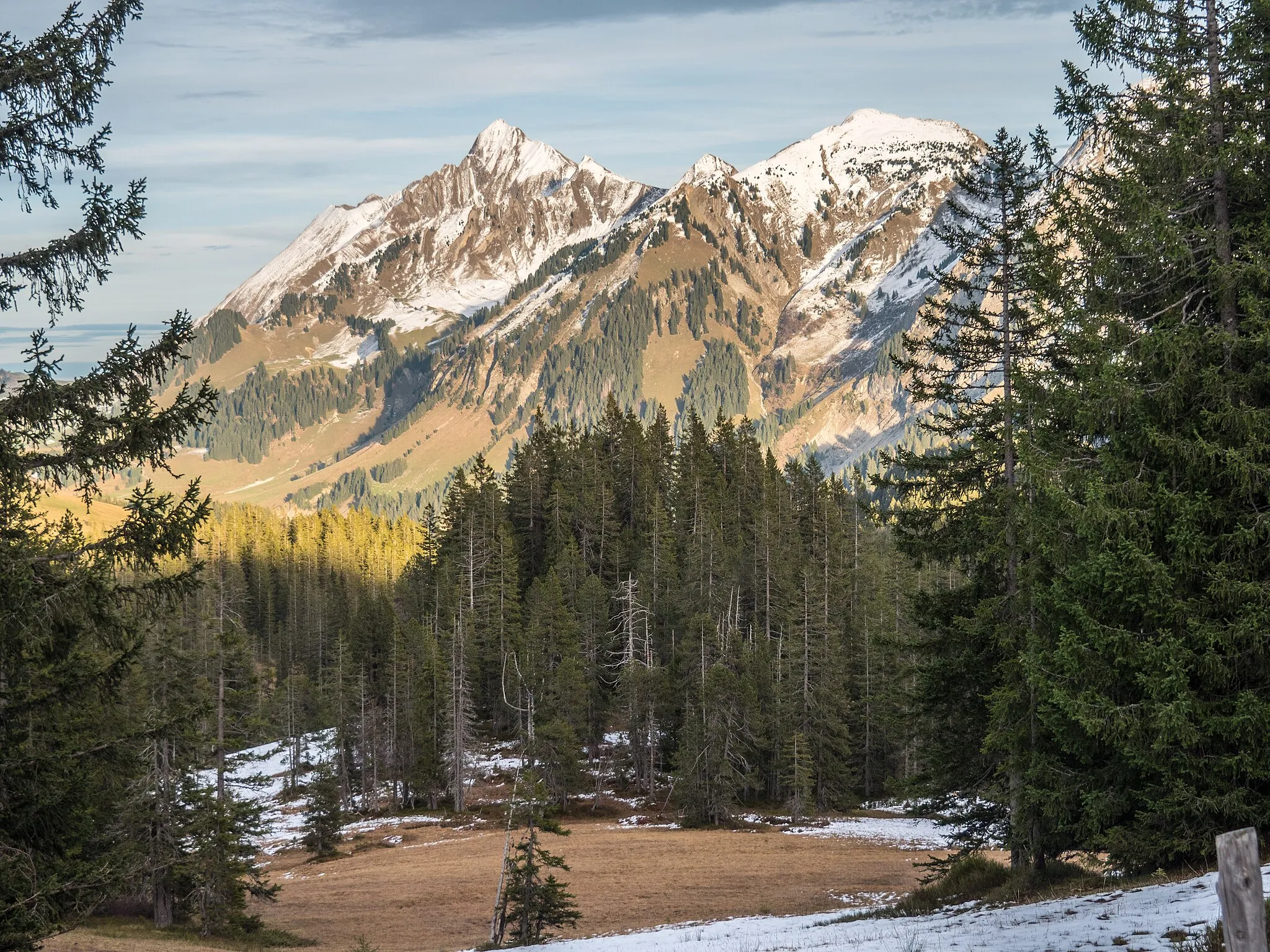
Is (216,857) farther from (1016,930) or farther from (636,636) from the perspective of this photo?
(636,636)

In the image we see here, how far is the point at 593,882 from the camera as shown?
42906 millimetres

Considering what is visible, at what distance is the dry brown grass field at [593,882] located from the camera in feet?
117

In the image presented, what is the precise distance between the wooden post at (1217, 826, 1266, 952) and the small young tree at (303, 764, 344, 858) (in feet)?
178

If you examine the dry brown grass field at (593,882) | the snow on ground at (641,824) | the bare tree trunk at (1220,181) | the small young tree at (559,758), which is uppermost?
the bare tree trunk at (1220,181)

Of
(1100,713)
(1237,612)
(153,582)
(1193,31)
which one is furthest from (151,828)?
(1193,31)

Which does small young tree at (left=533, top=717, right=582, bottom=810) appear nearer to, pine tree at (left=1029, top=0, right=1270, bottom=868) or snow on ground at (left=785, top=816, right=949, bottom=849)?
snow on ground at (left=785, top=816, right=949, bottom=849)

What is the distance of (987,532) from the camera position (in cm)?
2059

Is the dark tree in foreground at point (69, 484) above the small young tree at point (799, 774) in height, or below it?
above

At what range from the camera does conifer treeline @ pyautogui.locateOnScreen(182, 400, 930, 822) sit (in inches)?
2367

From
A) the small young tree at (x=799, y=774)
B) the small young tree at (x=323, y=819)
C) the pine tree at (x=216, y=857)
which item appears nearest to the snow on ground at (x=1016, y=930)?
the pine tree at (x=216, y=857)

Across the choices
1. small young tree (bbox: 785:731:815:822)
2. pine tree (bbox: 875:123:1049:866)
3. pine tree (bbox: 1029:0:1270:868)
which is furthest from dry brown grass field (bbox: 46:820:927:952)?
pine tree (bbox: 1029:0:1270:868)

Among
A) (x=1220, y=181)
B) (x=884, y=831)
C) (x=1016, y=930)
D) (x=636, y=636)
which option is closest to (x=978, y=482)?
(x=1220, y=181)

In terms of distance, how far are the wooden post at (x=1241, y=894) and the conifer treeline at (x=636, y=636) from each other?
41.5 metres

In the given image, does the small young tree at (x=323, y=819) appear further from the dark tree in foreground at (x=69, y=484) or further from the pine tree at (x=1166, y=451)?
the pine tree at (x=1166, y=451)
